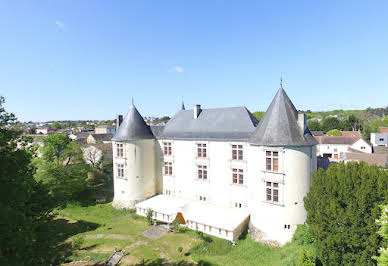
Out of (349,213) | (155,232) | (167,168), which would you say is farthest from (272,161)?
(167,168)

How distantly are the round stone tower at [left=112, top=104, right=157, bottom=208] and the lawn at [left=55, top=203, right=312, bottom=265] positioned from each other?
4.09 metres

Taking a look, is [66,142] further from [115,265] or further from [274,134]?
[274,134]

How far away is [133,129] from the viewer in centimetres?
2647

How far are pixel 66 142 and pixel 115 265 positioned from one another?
2632 cm

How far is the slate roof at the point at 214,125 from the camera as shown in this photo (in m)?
22.7

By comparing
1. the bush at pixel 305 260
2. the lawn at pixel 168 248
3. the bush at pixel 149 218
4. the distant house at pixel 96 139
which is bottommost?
the lawn at pixel 168 248

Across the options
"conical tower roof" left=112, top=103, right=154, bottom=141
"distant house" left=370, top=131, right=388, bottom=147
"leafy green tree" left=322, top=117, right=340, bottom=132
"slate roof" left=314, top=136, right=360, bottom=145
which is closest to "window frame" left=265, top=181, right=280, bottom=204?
"conical tower roof" left=112, top=103, right=154, bottom=141

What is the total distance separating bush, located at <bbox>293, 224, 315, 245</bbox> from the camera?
16.8 meters

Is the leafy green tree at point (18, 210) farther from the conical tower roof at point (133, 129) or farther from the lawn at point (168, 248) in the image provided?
the conical tower roof at point (133, 129)

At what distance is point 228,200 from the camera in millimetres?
22953

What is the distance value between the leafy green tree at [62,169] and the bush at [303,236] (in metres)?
25.2

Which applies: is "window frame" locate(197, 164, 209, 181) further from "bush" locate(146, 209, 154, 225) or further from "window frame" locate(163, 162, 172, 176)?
"bush" locate(146, 209, 154, 225)

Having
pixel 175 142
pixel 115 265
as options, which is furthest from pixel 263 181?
pixel 115 265

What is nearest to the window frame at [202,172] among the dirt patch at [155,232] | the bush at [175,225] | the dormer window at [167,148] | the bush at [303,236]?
the dormer window at [167,148]
